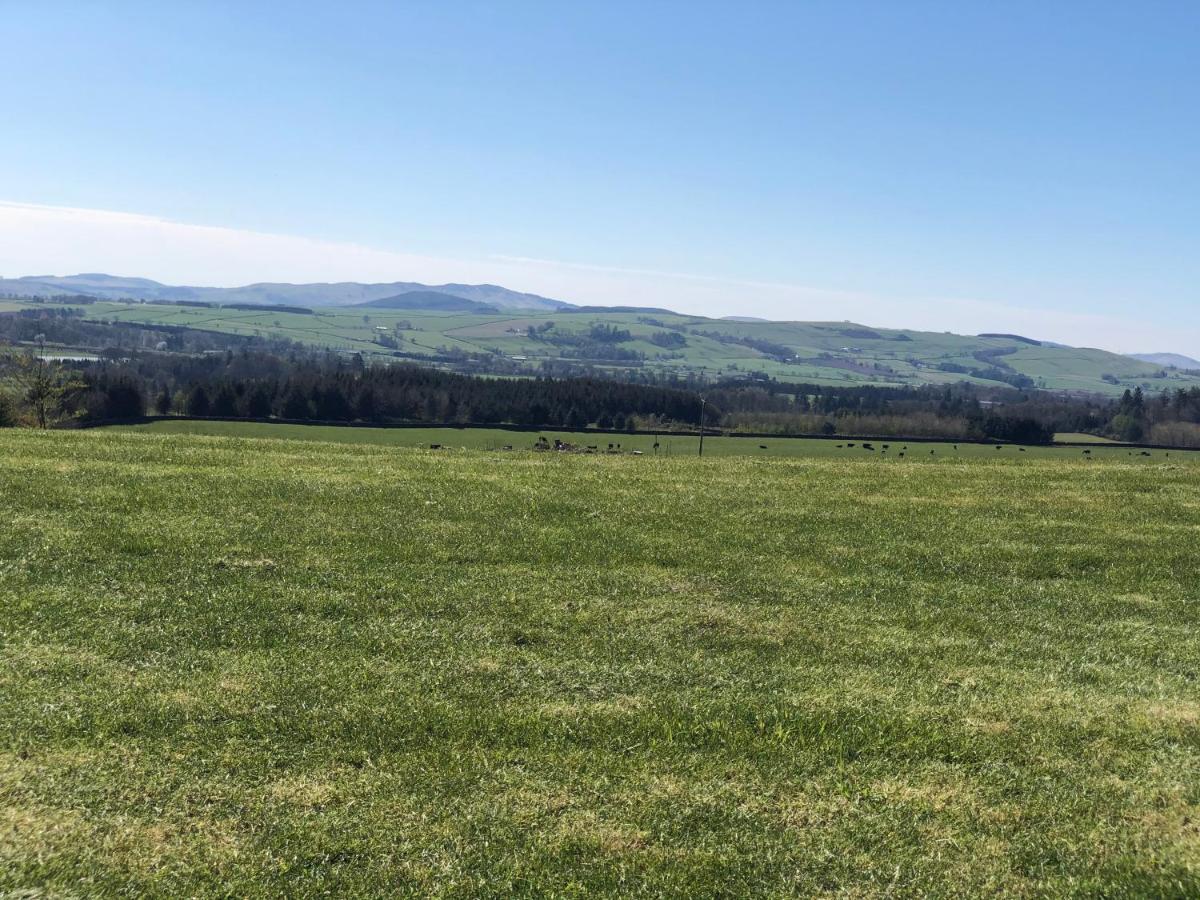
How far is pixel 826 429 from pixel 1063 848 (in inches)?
5272

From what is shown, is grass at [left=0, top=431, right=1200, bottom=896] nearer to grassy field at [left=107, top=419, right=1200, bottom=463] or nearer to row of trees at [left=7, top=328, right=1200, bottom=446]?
grassy field at [left=107, top=419, right=1200, bottom=463]

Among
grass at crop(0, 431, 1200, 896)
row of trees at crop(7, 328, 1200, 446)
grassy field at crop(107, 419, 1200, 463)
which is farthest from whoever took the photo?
row of trees at crop(7, 328, 1200, 446)

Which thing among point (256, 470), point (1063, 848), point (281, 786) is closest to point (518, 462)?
point (256, 470)

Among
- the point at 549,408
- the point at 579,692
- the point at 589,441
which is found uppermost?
the point at 579,692

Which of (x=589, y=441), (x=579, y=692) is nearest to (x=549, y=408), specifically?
(x=589, y=441)

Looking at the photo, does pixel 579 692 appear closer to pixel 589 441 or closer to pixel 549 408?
pixel 589 441

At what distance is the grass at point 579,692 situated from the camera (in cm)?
879

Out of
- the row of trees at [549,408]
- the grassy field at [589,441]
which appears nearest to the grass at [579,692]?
the grassy field at [589,441]

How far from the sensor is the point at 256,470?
25.8 meters

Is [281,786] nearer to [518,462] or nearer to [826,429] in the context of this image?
[518,462]

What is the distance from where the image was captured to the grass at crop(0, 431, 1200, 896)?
8.79 metres

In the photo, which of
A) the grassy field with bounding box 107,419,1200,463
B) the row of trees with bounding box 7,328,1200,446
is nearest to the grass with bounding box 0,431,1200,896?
the grassy field with bounding box 107,419,1200,463

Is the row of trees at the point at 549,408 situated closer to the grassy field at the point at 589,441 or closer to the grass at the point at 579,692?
the grassy field at the point at 589,441

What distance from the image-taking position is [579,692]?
509 inches
